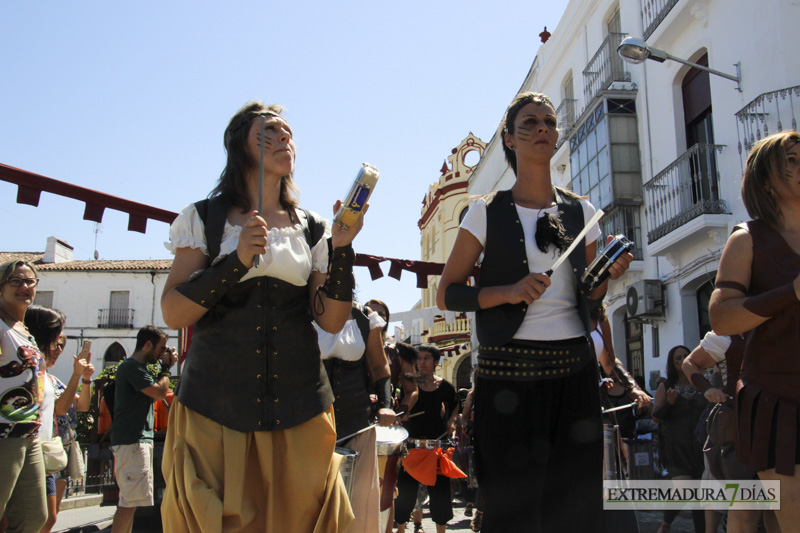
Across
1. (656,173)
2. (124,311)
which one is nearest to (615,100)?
(656,173)

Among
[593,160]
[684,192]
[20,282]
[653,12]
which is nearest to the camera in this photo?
[20,282]

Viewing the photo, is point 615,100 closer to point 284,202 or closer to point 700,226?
point 700,226

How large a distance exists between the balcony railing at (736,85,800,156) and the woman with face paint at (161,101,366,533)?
9.65 m

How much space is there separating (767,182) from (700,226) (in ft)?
33.3

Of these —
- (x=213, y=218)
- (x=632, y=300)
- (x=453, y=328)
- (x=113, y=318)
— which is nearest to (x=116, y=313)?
(x=113, y=318)

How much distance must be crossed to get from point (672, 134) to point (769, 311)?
12.9 m

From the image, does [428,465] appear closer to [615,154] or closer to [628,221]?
[628,221]

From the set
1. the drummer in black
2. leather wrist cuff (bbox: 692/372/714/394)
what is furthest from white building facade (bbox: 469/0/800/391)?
leather wrist cuff (bbox: 692/372/714/394)

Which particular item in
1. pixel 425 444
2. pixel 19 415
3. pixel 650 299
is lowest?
pixel 425 444

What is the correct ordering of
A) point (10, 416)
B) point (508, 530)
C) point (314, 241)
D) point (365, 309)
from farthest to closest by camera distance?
1. point (365, 309)
2. point (10, 416)
3. point (314, 241)
4. point (508, 530)

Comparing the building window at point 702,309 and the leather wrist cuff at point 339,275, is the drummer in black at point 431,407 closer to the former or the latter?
the leather wrist cuff at point 339,275

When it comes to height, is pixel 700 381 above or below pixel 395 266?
below

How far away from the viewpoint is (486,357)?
2.83 metres

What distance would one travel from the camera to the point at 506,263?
2908mm
